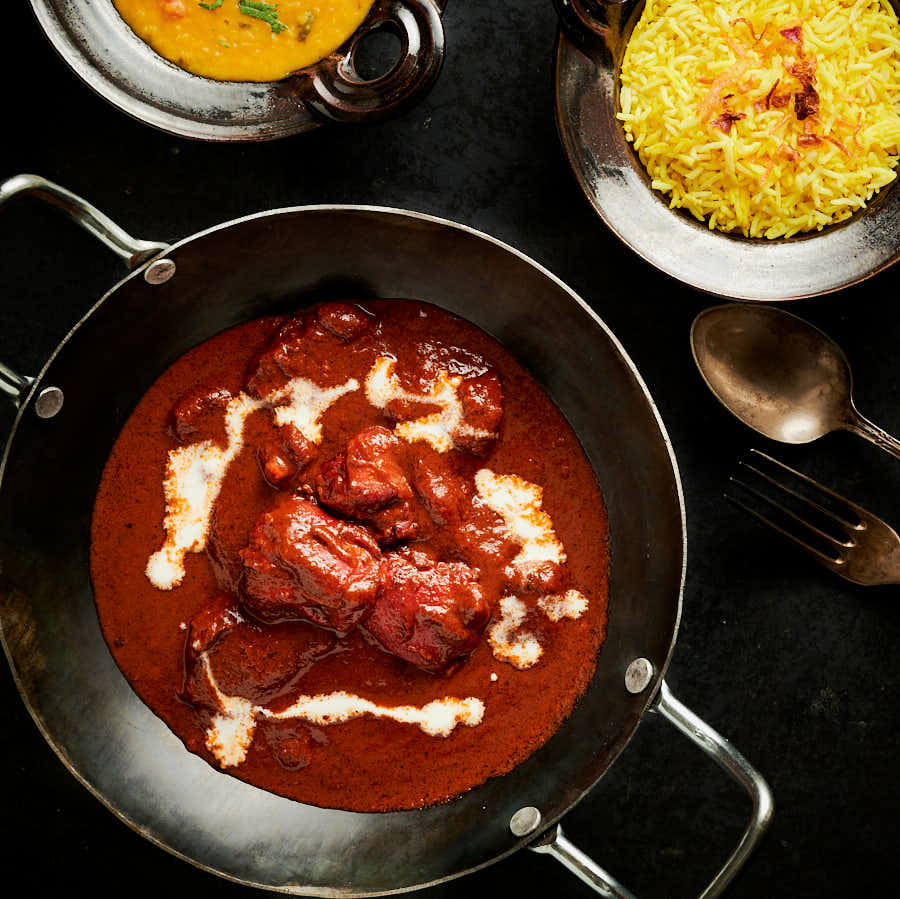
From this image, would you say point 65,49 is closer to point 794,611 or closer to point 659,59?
point 659,59

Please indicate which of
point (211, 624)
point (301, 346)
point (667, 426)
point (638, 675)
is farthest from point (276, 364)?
point (638, 675)

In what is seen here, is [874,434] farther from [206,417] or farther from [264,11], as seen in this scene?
[264,11]

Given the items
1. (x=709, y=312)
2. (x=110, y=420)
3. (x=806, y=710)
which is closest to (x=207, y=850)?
(x=110, y=420)

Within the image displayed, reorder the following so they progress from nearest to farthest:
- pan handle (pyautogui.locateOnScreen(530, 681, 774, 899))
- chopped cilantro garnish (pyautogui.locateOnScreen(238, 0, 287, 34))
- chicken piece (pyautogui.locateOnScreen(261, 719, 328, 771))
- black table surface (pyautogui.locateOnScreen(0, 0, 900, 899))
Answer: pan handle (pyautogui.locateOnScreen(530, 681, 774, 899)) < chopped cilantro garnish (pyautogui.locateOnScreen(238, 0, 287, 34)) < chicken piece (pyautogui.locateOnScreen(261, 719, 328, 771)) < black table surface (pyautogui.locateOnScreen(0, 0, 900, 899))

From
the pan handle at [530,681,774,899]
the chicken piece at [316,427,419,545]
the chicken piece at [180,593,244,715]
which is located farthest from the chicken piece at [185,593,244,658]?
the pan handle at [530,681,774,899]

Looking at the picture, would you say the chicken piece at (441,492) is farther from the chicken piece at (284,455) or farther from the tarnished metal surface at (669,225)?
the tarnished metal surface at (669,225)

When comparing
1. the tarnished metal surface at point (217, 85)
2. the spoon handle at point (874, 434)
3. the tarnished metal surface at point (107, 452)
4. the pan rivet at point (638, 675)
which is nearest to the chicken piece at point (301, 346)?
the tarnished metal surface at point (107, 452)

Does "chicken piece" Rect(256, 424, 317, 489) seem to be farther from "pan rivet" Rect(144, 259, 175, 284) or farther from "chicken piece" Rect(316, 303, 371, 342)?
"pan rivet" Rect(144, 259, 175, 284)
